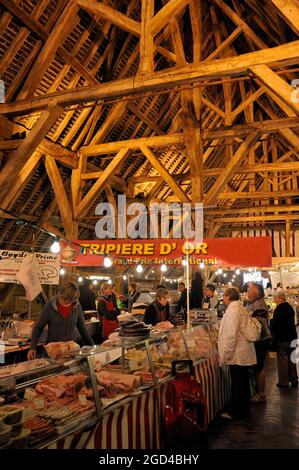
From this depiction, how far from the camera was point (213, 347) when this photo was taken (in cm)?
595

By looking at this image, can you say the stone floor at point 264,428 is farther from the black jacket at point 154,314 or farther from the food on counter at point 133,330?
the black jacket at point 154,314

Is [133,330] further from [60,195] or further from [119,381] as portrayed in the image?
[60,195]

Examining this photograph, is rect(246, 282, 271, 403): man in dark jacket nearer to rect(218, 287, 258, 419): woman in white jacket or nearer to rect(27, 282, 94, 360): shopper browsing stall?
rect(218, 287, 258, 419): woman in white jacket

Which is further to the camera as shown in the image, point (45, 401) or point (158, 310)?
point (158, 310)

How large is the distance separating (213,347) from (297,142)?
531 centimetres

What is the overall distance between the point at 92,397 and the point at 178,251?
5133 mm

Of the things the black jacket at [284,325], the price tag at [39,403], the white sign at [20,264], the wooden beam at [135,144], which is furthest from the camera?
the wooden beam at [135,144]

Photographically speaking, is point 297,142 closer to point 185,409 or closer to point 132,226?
point 132,226

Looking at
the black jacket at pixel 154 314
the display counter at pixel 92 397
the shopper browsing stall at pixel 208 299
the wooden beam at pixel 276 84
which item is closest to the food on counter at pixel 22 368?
the display counter at pixel 92 397

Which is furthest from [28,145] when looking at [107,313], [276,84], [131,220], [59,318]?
[131,220]

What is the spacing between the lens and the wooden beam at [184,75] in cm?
480

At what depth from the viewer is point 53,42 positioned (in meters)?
7.18

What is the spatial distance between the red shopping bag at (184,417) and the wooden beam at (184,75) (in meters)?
3.54

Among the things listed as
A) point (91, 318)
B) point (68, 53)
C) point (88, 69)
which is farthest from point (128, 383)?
point (88, 69)
